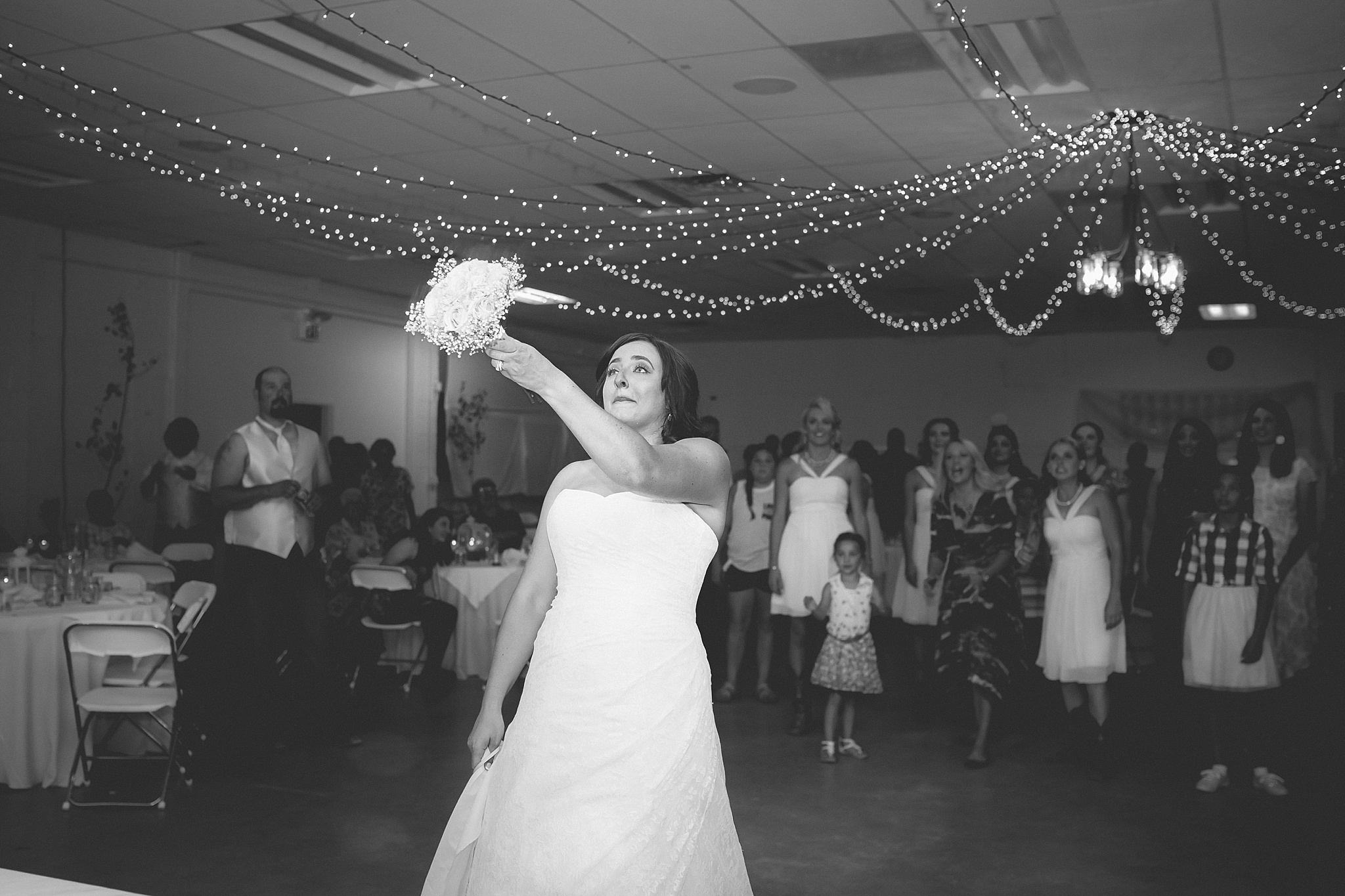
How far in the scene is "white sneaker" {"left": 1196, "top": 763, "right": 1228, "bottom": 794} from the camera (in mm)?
4824

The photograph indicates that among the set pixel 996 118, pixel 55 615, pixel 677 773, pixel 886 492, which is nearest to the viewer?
pixel 677 773

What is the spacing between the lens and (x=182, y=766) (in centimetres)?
484

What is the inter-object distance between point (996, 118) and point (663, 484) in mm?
4597

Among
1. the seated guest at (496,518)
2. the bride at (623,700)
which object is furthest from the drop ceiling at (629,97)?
the seated guest at (496,518)

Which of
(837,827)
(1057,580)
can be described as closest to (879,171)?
(1057,580)

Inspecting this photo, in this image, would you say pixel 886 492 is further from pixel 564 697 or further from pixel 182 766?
pixel 564 697

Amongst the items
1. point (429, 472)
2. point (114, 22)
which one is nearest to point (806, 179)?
point (114, 22)

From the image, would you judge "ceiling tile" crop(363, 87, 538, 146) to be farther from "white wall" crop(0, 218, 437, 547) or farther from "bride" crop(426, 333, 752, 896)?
"white wall" crop(0, 218, 437, 547)

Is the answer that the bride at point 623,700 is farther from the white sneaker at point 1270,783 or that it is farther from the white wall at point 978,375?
the white wall at point 978,375

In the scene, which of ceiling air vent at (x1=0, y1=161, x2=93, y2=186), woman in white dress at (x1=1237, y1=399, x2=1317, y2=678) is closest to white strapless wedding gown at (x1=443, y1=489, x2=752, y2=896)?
woman in white dress at (x1=1237, y1=399, x2=1317, y2=678)

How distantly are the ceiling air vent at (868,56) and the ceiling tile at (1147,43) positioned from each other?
62cm

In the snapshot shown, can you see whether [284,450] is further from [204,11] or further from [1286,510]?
[1286,510]

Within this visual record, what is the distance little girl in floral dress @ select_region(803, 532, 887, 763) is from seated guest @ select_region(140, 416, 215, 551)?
484 cm

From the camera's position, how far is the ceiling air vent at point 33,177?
739cm
